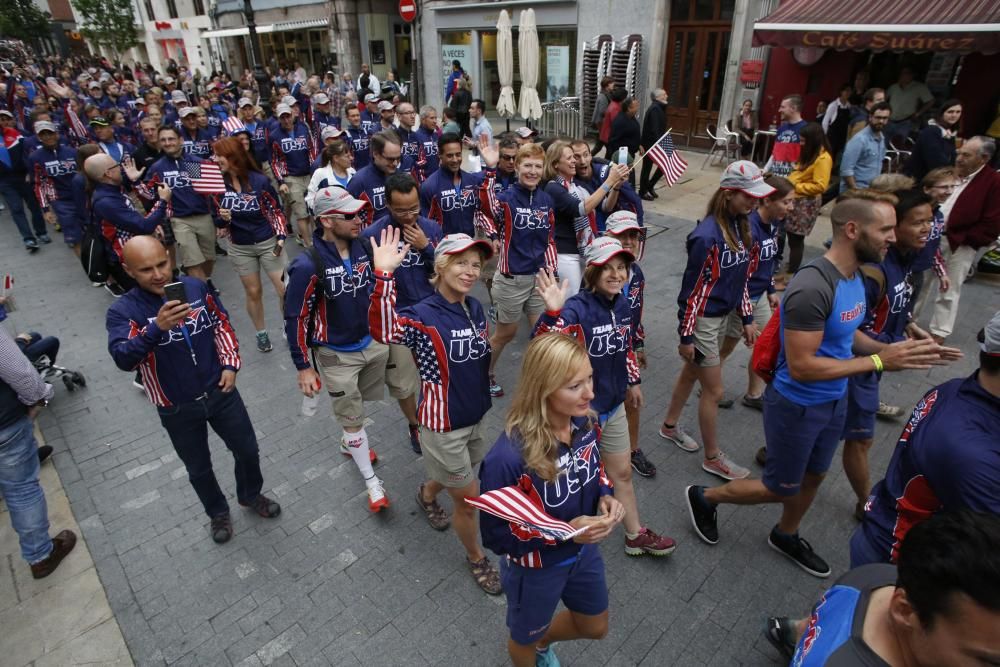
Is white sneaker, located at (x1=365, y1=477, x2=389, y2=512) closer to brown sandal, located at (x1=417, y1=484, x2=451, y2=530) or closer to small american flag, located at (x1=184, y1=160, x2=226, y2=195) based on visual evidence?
brown sandal, located at (x1=417, y1=484, x2=451, y2=530)

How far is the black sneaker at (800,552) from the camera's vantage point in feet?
11.8

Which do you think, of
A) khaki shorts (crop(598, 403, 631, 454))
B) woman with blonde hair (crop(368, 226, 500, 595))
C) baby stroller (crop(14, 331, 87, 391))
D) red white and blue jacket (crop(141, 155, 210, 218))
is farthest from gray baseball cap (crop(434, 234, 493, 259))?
baby stroller (crop(14, 331, 87, 391))

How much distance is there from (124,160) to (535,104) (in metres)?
10.2

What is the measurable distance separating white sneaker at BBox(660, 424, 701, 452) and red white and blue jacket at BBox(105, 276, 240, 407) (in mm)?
3397

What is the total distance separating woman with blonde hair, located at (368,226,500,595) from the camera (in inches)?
129

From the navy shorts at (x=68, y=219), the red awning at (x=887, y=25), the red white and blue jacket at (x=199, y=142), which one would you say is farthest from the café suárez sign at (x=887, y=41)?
the navy shorts at (x=68, y=219)

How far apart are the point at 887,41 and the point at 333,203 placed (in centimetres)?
1059

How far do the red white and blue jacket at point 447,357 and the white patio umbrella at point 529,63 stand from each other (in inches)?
522

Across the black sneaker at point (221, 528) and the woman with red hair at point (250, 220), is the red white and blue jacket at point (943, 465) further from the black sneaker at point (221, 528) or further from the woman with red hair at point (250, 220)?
the woman with red hair at point (250, 220)

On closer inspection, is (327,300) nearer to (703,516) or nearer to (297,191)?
(703,516)

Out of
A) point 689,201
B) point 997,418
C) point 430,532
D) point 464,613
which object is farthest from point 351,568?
point 689,201

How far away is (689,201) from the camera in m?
11.2

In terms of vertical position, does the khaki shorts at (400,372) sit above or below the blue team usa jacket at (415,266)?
below

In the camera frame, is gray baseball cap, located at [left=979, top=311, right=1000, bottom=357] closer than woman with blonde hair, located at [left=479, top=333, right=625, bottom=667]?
Yes
